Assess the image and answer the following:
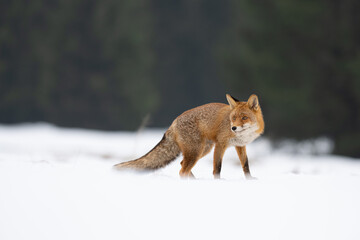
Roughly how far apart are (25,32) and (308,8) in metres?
15.1

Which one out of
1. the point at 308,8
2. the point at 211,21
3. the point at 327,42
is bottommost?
the point at 327,42

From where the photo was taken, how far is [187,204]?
12.9 feet

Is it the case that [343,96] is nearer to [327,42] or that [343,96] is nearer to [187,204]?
[327,42]

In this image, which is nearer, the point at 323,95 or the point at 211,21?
the point at 323,95

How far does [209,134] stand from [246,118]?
0.52 metres

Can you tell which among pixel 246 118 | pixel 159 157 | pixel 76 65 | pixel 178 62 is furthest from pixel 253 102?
pixel 178 62

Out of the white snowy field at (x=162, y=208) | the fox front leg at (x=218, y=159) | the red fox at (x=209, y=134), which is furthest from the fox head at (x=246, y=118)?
the white snowy field at (x=162, y=208)

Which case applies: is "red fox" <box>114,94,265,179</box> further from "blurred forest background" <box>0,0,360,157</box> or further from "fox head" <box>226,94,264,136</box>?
"blurred forest background" <box>0,0,360,157</box>

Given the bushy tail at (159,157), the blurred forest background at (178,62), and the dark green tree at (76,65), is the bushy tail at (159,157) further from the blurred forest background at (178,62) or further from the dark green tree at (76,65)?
the dark green tree at (76,65)

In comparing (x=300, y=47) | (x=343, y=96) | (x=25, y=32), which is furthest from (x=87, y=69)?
(x=343, y=96)

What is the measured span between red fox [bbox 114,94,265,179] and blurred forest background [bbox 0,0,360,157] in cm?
173

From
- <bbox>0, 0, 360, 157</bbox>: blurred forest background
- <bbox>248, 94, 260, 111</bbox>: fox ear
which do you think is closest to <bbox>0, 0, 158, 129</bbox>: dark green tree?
<bbox>0, 0, 360, 157</bbox>: blurred forest background

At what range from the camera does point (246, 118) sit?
5156mm

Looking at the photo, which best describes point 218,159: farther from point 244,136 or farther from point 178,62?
point 178,62
